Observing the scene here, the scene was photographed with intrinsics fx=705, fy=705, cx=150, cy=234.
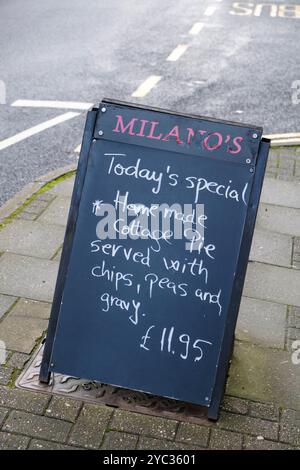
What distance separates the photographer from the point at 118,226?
3.90m

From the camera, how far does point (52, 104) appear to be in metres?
8.95

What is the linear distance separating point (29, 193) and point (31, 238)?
0.93 m

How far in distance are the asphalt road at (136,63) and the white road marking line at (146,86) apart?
3 centimetres

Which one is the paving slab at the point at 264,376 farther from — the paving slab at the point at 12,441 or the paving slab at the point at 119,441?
the paving slab at the point at 12,441

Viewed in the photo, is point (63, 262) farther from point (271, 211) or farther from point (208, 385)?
point (271, 211)

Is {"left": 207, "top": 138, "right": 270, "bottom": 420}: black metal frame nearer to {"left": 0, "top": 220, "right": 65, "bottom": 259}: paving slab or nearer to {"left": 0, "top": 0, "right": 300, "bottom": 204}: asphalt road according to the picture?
{"left": 0, "top": 220, "right": 65, "bottom": 259}: paving slab

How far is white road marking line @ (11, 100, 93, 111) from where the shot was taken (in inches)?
349

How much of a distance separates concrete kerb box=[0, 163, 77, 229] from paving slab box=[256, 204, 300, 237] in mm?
1985

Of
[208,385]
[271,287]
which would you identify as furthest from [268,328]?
[208,385]

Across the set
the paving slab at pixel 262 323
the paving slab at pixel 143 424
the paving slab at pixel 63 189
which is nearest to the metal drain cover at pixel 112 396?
the paving slab at pixel 143 424

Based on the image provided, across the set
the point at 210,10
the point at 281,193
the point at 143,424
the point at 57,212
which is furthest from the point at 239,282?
the point at 210,10

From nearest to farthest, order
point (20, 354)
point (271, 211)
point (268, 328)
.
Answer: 1. point (20, 354)
2. point (268, 328)
3. point (271, 211)

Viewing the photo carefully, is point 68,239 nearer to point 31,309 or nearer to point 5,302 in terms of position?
point 31,309

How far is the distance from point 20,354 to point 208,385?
1.23m
